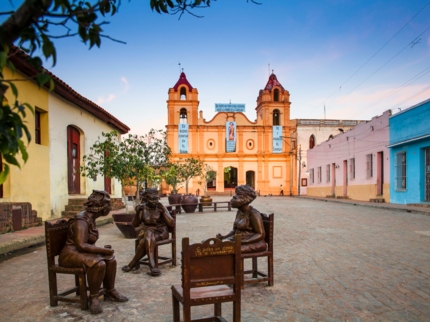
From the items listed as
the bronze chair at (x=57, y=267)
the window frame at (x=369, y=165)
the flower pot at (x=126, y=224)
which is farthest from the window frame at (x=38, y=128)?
the window frame at (x=369, y=165)

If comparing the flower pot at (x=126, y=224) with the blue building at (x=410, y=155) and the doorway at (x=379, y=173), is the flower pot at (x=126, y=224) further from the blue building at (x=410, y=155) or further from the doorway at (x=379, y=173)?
the doorway at (x=379, y=173)

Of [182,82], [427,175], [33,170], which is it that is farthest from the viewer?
[182,82]

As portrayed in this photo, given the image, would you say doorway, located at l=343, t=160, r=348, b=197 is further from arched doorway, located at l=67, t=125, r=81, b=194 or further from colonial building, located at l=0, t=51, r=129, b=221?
arched doorway, located at l=67, t=125, r=81, b=194

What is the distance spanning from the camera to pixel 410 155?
723 inches

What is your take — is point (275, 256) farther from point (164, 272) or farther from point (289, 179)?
point (289, 179)

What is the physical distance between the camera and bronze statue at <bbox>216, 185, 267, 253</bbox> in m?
4.59

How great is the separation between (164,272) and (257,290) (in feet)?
5.24

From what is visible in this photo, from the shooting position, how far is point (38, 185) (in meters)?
10.7

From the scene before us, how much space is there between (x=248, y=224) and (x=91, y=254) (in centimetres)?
193

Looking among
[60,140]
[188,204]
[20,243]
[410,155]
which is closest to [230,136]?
[410,155]

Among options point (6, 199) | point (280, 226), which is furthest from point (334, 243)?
point (6, 199)

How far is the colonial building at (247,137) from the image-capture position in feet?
133

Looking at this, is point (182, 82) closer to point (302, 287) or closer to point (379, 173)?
point (379, 173)

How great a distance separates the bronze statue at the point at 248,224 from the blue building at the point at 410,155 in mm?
14719
